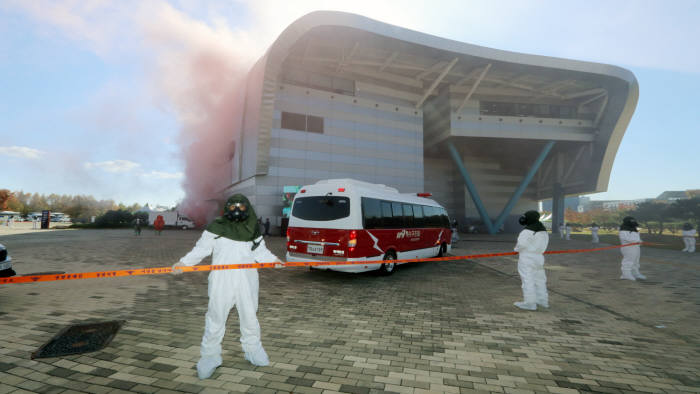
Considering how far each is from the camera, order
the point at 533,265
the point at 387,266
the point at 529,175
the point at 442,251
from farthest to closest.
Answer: the point at 529,175 < the point at 442,251 < the point at 387,266 < the point at 533,265

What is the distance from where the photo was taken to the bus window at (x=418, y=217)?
9385mm

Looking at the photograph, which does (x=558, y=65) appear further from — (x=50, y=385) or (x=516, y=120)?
(x=50, y=385)

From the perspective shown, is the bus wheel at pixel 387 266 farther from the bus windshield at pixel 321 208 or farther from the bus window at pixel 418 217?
the bus windshield at pixel 321 208

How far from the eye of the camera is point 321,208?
A: 24.7ft

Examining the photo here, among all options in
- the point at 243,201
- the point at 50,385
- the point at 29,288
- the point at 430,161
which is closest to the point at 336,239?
the point at 243,201

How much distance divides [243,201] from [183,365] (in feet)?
5.81

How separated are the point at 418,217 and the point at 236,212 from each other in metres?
7.42

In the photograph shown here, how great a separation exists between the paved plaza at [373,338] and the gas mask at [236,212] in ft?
4.95

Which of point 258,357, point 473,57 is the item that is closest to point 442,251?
point 258,357

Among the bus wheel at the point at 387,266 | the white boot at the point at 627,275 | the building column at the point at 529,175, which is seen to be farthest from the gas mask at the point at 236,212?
the building column at the point at 529,175

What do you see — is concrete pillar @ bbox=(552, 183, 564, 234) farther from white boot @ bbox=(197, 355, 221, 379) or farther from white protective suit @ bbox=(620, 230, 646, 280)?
white boot @ bbox=(197, 355, 221, 379)

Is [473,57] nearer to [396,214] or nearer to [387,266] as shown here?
[396,214]

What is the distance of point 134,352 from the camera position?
320 centimetres

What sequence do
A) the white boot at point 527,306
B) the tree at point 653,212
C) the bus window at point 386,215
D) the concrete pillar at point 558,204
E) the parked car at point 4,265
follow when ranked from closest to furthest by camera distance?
1. the parked car at point 4,265
2. the white boot at point 527,306
3. the bus window at point 386,215
4. the tree at point 653,212
5. the concrete pillar at point 558,204
